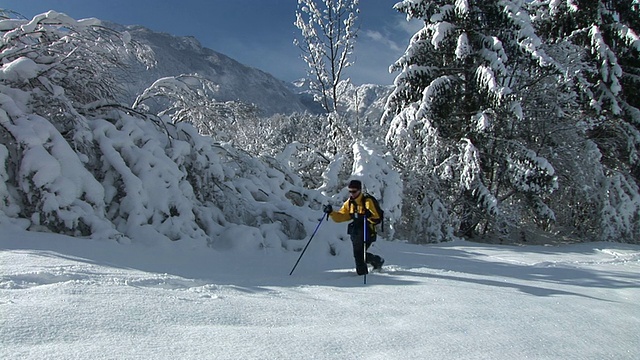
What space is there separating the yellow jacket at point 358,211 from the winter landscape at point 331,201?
728 millimetres

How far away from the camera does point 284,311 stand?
315cm

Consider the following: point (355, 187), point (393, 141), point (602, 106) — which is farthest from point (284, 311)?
point (602, 106)

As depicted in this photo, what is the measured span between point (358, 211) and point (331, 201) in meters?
5.18

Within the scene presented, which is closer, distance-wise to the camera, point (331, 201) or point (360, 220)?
point (360, 220)

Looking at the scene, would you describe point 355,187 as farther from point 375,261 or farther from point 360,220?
point 375,261

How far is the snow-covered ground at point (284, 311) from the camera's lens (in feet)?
7.41

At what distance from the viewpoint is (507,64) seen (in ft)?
45.6

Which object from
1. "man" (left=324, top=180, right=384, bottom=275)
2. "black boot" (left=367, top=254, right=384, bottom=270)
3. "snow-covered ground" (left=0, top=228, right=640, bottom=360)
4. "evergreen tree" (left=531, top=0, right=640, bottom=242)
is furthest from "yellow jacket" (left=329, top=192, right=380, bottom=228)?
"evergreen tree" (left=531, top=0, right=640, bottom=242)

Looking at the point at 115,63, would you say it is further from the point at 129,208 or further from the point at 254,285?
the point at 254,285

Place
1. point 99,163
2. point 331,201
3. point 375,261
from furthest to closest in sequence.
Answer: point 331,201, point 99,163, point 375,261

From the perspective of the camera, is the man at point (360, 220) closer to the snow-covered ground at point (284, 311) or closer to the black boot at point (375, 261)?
the black boot at point (375, 261)

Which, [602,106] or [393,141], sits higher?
[602,106]

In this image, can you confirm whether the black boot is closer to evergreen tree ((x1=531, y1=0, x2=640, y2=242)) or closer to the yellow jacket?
the yellow jacket

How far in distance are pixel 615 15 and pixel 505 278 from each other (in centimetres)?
1362
